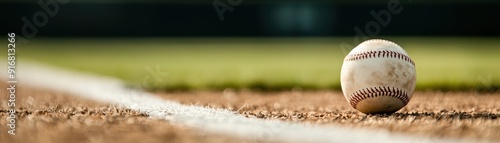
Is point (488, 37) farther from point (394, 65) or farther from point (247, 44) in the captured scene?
point (394, 65)

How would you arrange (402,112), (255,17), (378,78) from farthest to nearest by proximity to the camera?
(255,17) → (402,112) → (378,78)

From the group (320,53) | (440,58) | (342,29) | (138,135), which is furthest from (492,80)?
(342,29)

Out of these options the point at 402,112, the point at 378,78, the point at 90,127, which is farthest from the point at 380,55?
the point at 90,127

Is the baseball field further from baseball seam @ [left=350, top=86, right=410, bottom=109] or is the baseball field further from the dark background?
the dark background

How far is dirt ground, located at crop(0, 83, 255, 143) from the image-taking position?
9.80ft

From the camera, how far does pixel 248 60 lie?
43.9ft

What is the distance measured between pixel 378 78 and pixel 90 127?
1.57 metres

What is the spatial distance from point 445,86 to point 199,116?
12.4 ft

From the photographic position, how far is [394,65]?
4.07 metres

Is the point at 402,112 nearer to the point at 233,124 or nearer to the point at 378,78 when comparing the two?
the point at 378,78

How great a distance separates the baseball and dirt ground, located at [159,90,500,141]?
0.09 m

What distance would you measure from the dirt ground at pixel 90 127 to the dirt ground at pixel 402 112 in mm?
734

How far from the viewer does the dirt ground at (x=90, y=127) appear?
299cm

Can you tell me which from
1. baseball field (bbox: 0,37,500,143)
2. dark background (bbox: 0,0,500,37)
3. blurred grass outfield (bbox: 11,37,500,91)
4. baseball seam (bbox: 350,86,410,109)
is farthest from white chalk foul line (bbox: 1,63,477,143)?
dark background (bbox: 0,0,500,37)
